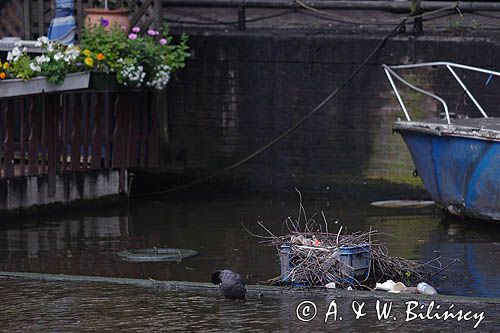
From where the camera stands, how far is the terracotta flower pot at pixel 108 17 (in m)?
13.7

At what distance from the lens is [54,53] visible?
12.8 meters

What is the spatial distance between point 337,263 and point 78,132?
571 cm

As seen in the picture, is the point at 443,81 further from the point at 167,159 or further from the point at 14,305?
the point at 14,305

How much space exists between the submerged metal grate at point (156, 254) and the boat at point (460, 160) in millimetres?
3073

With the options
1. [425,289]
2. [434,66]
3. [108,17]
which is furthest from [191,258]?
[434,66]

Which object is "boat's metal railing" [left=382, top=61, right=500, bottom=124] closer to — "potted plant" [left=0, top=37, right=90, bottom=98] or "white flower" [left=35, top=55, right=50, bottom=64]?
"potted plant" [left=0, top=37, right=90, bottom=98]

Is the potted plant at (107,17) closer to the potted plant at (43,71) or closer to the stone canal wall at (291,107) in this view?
the potted plant at (43,71)

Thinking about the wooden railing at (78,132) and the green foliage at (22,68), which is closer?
the green foliage at (22,68)

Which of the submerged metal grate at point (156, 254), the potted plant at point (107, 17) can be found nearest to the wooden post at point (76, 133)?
the potted plant at point (107, 17)

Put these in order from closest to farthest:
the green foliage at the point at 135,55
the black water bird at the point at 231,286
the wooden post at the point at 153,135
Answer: the black water bird at the point at 231,286 → the green foliage at the point at 135,55 → the wooden post at the point at 153,135

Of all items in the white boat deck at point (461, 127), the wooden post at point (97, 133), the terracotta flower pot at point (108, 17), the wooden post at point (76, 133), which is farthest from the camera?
the wooden post at point (97, 133)

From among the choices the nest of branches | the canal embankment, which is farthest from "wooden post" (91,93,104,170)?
the nest of branches

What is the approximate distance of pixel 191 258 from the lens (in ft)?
34.5

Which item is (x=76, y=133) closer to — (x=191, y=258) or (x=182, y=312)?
(x=191, y=258)
